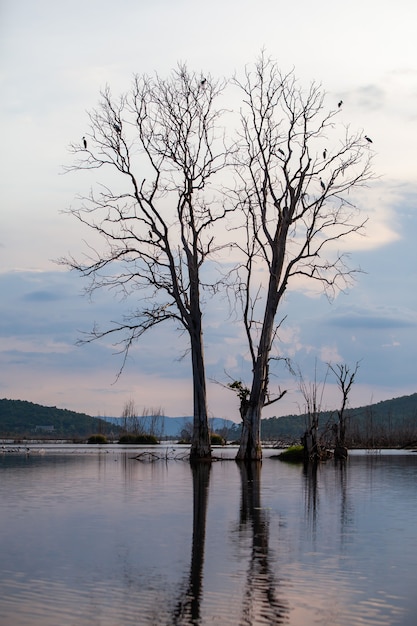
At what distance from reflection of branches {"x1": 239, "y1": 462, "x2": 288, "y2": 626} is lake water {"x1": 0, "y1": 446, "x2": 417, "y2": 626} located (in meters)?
0.01

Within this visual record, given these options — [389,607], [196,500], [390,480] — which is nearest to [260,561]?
[389,607]

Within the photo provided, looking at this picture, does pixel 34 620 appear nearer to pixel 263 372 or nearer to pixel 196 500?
pixel 196 500

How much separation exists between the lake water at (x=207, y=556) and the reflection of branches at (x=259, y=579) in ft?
0.05

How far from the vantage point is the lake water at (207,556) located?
6.80 m

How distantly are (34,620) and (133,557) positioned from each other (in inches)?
102

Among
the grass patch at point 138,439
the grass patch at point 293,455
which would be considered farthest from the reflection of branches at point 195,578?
the grass patch at point 138,439

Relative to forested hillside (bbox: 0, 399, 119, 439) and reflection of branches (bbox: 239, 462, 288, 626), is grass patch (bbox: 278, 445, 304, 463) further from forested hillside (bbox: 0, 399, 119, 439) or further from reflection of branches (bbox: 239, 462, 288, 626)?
forested hillside (bbox: 0, 399, 119, 439)

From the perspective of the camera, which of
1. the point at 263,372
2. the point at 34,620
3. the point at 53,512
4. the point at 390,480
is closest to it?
the point at 34,620

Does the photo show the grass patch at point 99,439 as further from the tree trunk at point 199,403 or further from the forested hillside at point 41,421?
the forested hillside at point 41,421

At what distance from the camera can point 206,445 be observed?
93.1 feet

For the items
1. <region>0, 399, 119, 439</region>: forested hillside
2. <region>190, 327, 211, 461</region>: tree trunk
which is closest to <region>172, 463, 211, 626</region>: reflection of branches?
<region>190, 327, 211, 461</region>: tree trunk

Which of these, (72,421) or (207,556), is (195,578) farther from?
(72,421)

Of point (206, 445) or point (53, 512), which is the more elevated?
point (206, 445)

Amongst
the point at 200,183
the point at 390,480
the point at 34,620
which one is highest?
the point at 200,183
